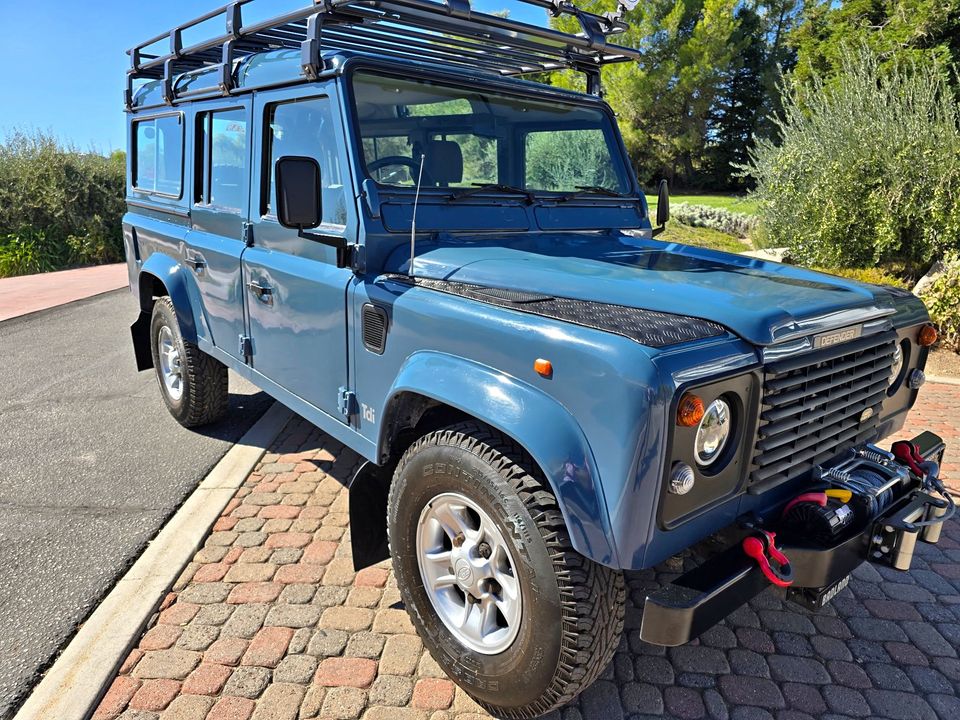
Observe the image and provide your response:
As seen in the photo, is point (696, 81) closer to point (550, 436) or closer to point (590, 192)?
point (590, 192)

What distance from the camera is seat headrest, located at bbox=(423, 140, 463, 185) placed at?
3174 mm

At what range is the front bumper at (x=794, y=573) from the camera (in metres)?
1.96

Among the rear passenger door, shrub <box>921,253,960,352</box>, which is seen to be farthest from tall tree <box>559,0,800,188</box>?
the rear passenger door

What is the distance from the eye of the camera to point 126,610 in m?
2.97

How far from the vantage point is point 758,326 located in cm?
208

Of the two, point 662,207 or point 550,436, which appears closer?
point 550,436

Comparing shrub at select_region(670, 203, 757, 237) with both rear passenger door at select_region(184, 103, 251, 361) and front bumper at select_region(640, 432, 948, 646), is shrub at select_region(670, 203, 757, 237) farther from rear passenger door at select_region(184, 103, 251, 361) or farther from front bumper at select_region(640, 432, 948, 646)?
front bumper at select_region(640, 432, 948, 646)

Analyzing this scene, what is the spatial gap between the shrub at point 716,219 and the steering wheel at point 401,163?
13.7 metres

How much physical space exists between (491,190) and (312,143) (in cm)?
86

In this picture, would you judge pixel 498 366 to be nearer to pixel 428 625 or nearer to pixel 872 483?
pixel 428 625

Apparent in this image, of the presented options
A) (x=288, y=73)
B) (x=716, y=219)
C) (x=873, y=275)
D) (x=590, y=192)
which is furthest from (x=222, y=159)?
(x=716, y=219)

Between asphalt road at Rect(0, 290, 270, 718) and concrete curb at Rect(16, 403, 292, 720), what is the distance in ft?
0.25

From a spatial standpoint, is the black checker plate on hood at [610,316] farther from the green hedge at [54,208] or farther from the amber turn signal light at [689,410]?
the green hedge at [54,208]

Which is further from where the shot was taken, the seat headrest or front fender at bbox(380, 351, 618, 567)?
the seat headrest
